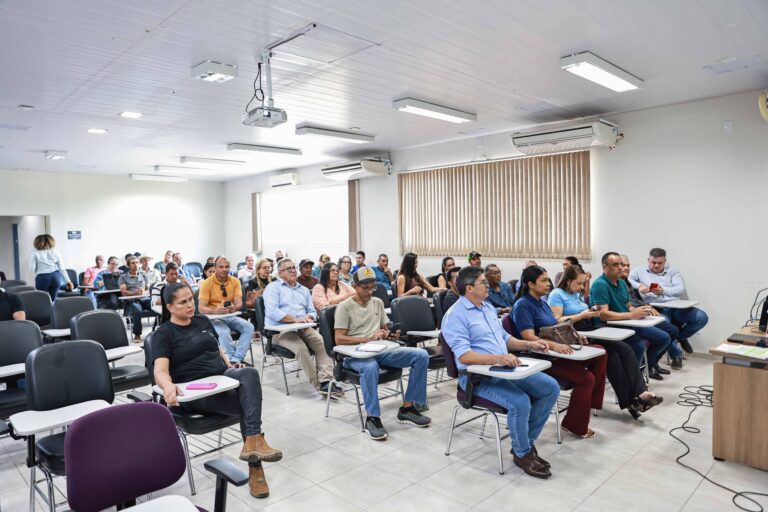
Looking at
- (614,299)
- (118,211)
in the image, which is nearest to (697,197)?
(614,299)

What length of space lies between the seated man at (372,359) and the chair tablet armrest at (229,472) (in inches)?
80.7

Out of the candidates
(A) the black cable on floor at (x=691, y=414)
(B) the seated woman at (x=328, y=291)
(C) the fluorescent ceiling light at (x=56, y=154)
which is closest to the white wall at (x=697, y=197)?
(A) the black cable on floor at (x=691, y=414)

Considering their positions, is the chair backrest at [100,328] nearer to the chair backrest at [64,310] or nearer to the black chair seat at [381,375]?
the chair backrest at [64,310]

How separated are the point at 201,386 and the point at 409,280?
4489 millimetres

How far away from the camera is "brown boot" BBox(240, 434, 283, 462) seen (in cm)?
324

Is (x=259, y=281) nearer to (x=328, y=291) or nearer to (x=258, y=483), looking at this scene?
(x=328, y=291)

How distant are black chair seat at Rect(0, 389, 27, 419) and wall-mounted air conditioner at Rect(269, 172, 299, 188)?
28.7 ft

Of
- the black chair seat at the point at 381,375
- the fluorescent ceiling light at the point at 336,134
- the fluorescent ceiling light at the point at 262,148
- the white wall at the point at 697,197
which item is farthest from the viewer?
the fluorescent ceiling light at the point at 262,148

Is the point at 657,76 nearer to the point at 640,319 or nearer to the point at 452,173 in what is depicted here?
the point at 640,319

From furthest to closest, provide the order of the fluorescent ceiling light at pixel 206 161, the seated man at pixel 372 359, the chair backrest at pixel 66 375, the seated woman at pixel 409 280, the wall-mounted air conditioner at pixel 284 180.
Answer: the wall-mounted air conditioner at pixel 284 180 < the fluorescent ceiling light at pixel 206 161 < the seated woman at pixel 409 280 < the seated man at pixel 372 359 < the chair backrest at pixel 66 375

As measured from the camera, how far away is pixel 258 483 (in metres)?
3.22

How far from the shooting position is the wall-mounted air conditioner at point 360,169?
31.9ft

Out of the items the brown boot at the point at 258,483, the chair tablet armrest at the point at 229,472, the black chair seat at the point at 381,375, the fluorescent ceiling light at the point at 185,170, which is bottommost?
the brown boot at the point at 258,483

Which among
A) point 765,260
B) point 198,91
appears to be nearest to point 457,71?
point 198,91
